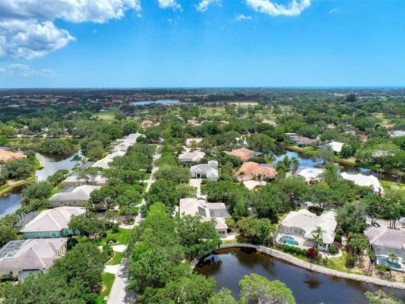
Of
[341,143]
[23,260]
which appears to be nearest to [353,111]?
[341,143]

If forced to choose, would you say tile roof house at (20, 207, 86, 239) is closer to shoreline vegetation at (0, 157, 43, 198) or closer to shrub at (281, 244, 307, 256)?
shoreline vegetation at (0, 157, 43, 198)

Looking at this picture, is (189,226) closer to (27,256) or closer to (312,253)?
(312,253)

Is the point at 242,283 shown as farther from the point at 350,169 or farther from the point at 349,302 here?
the point at 350,169

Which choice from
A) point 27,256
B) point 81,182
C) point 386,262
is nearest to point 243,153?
point 81,182

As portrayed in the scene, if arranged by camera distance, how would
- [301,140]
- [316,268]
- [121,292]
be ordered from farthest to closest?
[301,140]
[316,268]
[121,292]

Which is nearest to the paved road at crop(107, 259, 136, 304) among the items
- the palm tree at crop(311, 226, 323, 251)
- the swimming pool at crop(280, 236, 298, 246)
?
the swimming pool at crop(280, 236, 298, 246)

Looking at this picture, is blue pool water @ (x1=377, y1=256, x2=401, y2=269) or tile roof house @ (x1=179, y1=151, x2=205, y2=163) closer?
blue pool water @ (x1=377, y1=256, x2=401, y2=269)
